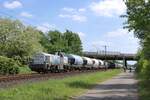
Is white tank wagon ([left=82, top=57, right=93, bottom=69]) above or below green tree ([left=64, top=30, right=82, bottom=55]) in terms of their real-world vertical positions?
below

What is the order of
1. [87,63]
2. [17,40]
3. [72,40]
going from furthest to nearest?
[72,40] < [87,63] < [17,40]

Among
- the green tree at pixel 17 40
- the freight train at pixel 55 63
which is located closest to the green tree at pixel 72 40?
the green tree at pixel 17 40

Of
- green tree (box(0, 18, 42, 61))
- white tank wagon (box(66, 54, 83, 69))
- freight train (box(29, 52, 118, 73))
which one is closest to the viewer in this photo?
freight train (box(29, 52, 118, 73))

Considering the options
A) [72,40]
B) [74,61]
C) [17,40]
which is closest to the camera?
[74,61]

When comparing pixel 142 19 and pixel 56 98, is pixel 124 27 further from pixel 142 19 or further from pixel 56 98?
pixel 56 98

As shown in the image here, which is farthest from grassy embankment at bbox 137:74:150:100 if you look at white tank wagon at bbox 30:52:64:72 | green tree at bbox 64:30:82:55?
green tree at bbox 64:30:82:55

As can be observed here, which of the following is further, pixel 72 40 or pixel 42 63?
pixel 72 40

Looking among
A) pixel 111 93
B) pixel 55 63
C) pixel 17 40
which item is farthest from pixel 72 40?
pixel 111 93

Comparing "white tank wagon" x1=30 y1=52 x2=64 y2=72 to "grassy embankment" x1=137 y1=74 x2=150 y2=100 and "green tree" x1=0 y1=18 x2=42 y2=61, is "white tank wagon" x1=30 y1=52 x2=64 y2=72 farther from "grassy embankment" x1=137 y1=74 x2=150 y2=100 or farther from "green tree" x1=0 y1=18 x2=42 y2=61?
"green tree" x1=0 y1=18 x2=42 y2=61

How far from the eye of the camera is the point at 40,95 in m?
24.0

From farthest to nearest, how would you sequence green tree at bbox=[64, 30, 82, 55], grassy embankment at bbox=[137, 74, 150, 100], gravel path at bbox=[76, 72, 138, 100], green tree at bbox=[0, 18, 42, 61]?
green tree at bbox=[64, 30, 82, 55] < green tree at bbox=[0, 18, 42, 61] < gravel path at bbox=[76, 72, 138, 100] < grassy embankment at bbox=[137, 74, 150, 100]

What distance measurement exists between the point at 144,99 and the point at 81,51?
154592 millimetres

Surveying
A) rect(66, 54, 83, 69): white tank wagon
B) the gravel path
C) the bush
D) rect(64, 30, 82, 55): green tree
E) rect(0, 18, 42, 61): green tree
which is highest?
rect(64, 30, 82, 55): green tree

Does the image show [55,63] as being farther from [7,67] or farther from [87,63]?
[87,63]
